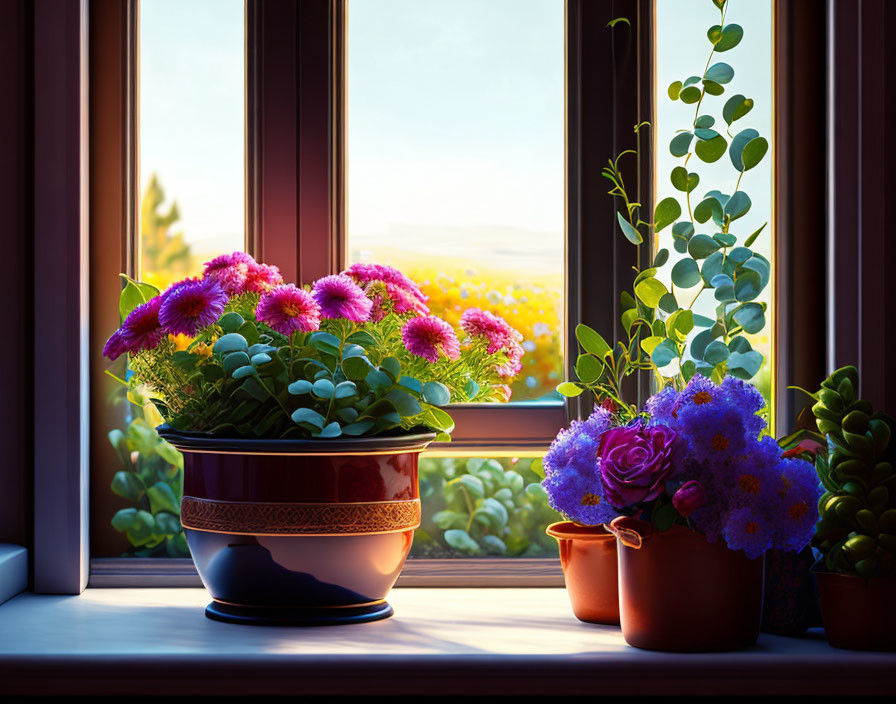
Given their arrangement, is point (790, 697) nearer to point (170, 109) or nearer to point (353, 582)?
point (353, 582)

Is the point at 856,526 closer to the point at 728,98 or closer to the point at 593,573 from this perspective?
the point at 593,573

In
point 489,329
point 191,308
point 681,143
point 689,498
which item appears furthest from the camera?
point 681,143

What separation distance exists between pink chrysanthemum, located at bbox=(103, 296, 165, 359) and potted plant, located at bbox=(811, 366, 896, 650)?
0.83m

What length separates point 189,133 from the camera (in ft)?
4.36

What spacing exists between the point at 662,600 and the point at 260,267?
0.68 m

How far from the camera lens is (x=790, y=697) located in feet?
3.25

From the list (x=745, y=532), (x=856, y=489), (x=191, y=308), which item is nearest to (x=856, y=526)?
(x=856, y=489)

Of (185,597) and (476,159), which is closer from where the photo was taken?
(185,597)

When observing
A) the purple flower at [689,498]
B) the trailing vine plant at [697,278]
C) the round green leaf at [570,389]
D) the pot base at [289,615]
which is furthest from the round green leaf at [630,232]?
the pot base at [289,615]

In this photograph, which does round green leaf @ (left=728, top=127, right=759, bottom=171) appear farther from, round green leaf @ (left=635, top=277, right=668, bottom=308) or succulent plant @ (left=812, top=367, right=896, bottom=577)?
succulent plant @ (left=812, top=367, right=896, bottom=577)

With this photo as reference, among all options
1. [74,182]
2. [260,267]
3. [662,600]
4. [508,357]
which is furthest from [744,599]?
[74,182]

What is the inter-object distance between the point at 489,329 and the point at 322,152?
1.38 ft

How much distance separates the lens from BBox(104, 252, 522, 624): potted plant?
104 centimetres

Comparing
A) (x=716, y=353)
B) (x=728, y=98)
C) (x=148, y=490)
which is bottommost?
(x=148, y=490)
